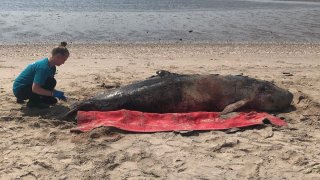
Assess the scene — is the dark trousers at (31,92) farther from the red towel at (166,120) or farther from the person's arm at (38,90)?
the red towel at (166,120)

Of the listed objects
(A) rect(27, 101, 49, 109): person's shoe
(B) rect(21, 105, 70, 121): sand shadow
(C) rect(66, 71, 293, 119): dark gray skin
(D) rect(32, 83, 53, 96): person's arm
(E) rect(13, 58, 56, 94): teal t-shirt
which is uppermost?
(E) rect(13, 58, 56, 94): teal t-shirt

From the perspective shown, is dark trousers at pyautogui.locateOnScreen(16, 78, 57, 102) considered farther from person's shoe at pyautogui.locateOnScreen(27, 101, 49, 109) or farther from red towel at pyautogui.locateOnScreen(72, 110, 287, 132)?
red towel at pyautogui.locateOnScreen(72, 110, 287, 132)

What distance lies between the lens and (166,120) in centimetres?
771

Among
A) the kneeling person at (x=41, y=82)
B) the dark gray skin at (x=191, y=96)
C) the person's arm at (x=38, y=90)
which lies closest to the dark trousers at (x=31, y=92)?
the kneeling person at (x=41, y=82)

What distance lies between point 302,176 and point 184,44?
16758mm

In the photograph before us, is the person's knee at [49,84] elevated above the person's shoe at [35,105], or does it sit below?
above

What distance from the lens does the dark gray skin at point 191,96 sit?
8117 mm

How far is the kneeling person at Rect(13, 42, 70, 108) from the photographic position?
7.76m

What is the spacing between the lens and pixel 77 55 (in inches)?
661

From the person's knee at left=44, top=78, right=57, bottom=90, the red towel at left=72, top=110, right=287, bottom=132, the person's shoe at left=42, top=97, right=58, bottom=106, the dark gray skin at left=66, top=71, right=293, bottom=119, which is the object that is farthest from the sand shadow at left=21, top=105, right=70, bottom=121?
the red towel at left=72, top=110, right=287, bottom=132

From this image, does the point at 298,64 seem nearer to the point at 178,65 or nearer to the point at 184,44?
the point at 178,65

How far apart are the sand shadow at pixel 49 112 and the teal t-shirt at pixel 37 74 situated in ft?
1.62

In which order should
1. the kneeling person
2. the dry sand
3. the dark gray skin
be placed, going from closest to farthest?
the dry sand
the kneeling person
the dark gray skin

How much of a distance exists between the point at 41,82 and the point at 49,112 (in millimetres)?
679
